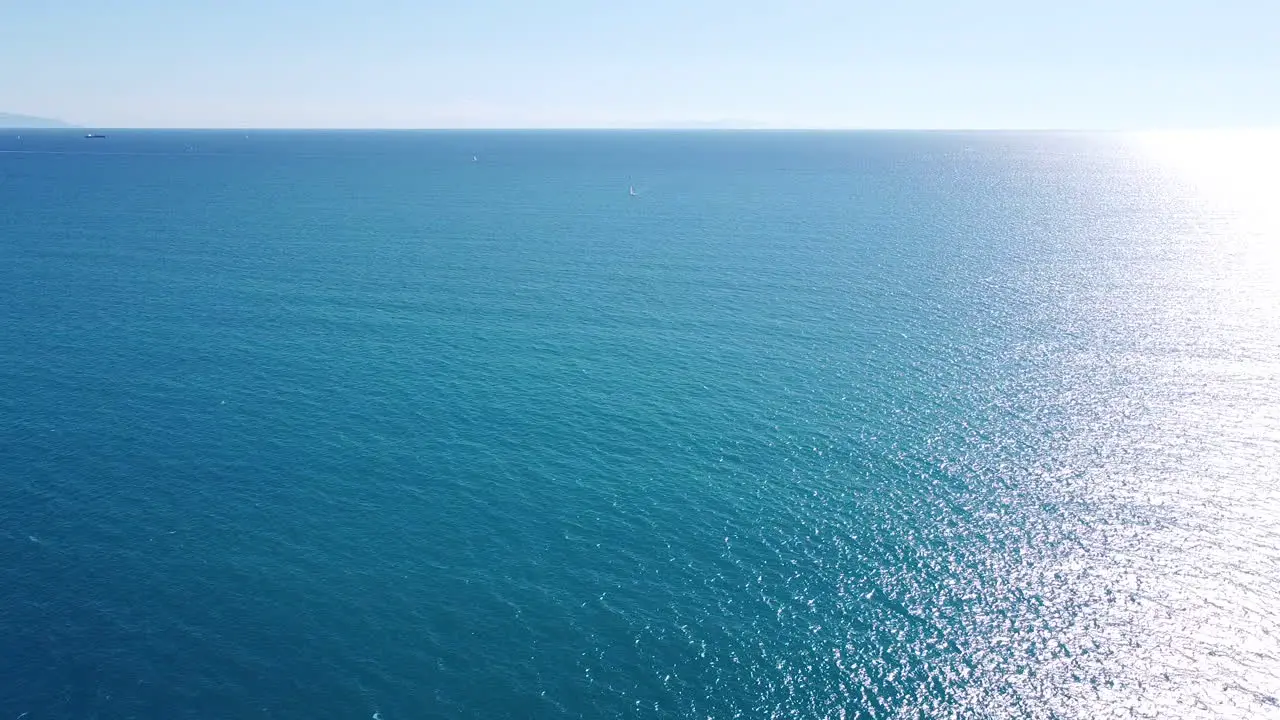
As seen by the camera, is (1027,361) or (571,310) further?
(571,310)

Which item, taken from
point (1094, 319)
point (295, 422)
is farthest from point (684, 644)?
point (1094, 319)

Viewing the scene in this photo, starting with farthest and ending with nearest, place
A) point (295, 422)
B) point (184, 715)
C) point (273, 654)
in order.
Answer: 1. point (295, 422)
2. point (273, 654)
3. point (184, 715)

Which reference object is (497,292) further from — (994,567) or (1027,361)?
(994,567)

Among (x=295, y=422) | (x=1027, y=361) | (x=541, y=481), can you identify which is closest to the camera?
(x=541, y=481)

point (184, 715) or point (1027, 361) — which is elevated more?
point (1027, 361)

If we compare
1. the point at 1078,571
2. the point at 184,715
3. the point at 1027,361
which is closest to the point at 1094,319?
the point at 1027,361

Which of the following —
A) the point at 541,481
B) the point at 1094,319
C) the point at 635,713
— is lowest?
the point at 635,713

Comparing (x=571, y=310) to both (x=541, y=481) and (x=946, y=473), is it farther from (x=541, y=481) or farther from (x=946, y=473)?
(x=946, y=473)
